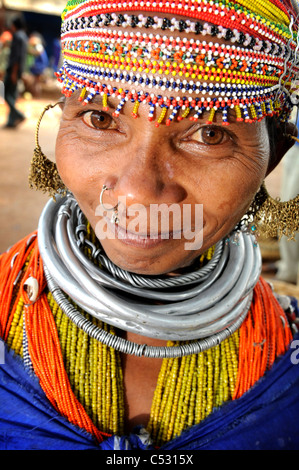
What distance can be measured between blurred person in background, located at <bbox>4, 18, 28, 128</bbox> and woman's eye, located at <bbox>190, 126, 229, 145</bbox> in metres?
10.3

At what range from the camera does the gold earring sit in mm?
1484

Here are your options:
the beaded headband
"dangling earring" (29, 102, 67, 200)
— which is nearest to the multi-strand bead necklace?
"dangling earring" (29, 102, 67, 200)

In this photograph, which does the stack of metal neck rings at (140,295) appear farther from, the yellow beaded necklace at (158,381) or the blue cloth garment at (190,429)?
the blue cloth garment at (190,429)

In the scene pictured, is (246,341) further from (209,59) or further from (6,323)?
(209,59)

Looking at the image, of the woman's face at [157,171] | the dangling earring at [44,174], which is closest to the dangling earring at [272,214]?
the woman's face at [157,171]

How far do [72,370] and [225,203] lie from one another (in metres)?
0.68

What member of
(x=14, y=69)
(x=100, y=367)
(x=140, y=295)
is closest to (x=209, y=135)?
(x=140, y=295)

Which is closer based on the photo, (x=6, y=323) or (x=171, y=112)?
(x=171, y=112)

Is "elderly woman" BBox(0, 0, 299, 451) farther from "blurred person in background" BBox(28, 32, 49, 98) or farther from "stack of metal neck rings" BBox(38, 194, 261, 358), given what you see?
"blurred person in background" BBox(28, 32, 49, 98)

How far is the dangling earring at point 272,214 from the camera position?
4.85ft

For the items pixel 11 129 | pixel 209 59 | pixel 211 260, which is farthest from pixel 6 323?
pixel 11 129

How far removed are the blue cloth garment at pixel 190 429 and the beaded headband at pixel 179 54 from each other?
80 cm

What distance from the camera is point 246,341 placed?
4.70ft

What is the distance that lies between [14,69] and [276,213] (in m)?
10.5
